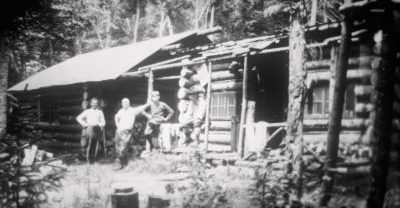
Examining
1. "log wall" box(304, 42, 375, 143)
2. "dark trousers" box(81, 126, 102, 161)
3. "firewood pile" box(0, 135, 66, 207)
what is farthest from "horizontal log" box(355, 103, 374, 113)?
"dark trousers" box(81, 126, 102, 161)

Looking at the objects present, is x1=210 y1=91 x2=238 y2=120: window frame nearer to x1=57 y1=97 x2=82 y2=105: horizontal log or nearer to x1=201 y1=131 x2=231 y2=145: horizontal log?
x1=201 y1=131 x2=231 y2=145: horizontal log

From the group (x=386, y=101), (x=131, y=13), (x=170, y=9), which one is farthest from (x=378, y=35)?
(x=131, y=13)

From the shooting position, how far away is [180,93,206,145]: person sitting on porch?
41.2 ft

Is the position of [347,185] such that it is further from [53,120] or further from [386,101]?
[53,120]

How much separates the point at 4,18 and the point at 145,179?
5.41 metres

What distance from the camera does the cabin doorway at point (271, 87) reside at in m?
12.2

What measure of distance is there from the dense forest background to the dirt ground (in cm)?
624

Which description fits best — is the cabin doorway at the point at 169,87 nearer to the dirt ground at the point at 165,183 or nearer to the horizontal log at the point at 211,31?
the horizontal log at the point at 211,31

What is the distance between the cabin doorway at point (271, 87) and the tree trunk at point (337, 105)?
20.3 ft

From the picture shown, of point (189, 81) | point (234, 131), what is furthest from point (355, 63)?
point (189, 81)

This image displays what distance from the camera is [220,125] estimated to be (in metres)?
13.0

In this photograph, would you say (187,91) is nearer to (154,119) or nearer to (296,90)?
(154,119)

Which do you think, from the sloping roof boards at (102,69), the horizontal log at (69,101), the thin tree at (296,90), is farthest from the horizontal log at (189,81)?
the thin tree at (296,90)

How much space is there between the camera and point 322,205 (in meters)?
5.80
